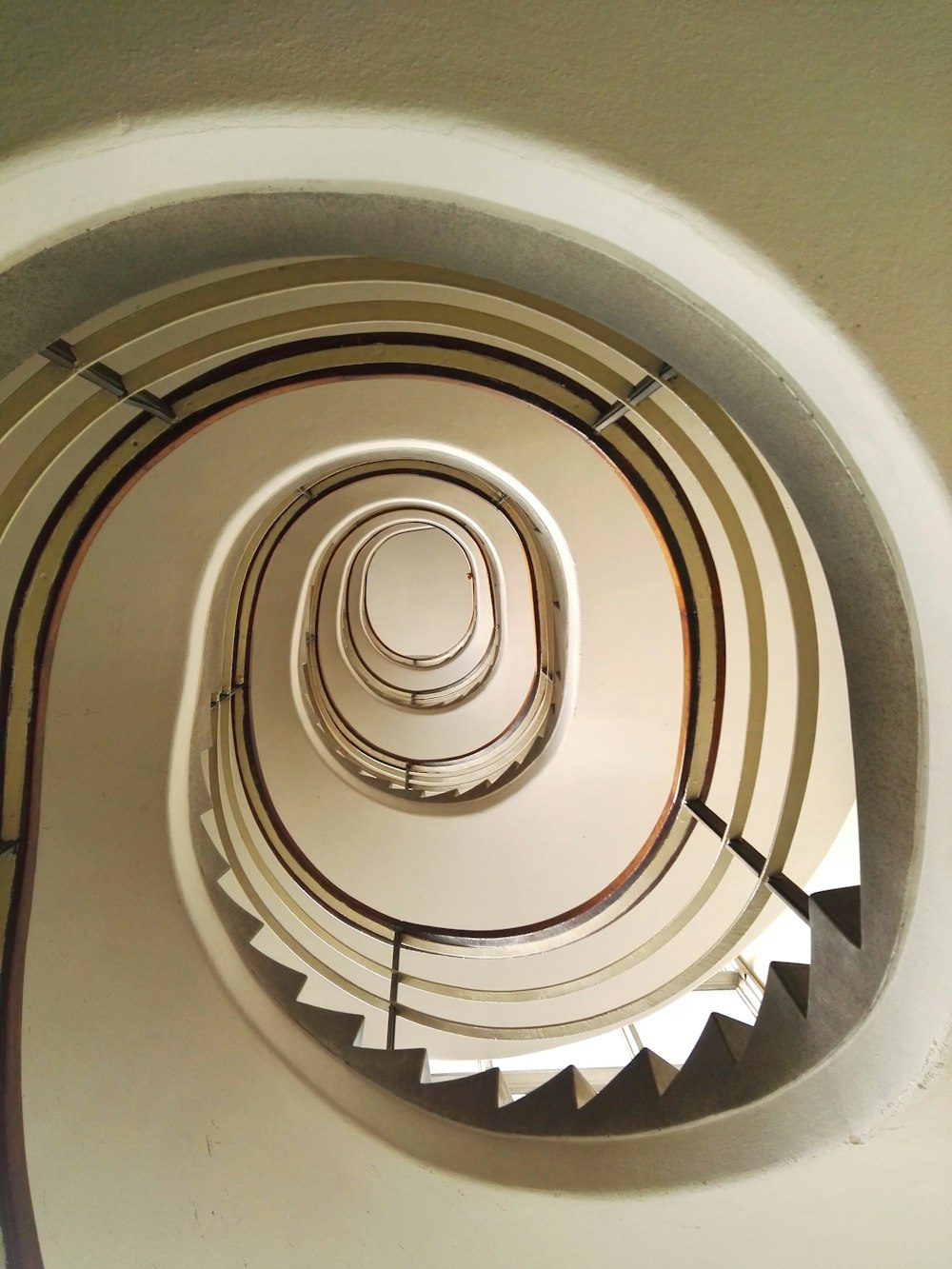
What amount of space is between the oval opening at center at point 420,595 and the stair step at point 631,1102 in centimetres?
646

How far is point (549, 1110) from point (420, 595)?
6.92 meters

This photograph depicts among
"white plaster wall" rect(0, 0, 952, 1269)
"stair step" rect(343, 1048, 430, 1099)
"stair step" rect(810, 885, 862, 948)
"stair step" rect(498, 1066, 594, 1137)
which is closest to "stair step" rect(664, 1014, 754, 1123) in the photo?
"stair step" rect(498, 1066, 594, 1137)

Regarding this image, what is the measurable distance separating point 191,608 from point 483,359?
5.42 ft

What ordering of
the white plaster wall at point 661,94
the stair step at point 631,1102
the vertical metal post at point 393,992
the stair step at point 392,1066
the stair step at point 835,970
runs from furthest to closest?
the vertical metal post at point 393,992
the stair step at point 392,1066
the stair step at point 631,1102
the stair step at point 835,970
the white plaster wall at point 661,94

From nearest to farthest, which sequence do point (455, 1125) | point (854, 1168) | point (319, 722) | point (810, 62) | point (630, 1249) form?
point (810, 62)
point (854, 1168)
point (630, 1249)
point (455, 1125)
point (319, 722)

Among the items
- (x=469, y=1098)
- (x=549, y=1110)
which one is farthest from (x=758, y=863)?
(x=469, y=1098)

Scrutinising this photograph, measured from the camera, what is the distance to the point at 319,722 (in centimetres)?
555

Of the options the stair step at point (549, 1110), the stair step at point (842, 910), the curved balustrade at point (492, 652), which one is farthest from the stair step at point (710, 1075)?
the stair step at point (842, 910)

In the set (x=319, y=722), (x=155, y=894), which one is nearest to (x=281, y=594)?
(x=319, y=722)

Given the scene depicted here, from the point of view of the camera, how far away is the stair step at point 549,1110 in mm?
1950

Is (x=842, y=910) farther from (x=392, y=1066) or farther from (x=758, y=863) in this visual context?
(x=392, y=1066)

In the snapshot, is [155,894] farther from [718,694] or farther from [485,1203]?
[718,694]

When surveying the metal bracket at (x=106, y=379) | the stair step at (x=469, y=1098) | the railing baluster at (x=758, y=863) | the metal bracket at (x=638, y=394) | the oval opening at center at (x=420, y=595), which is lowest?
the stair step at (x=469, y=1098)

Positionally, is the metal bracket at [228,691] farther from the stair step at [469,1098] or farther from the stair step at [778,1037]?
the stair step at [778,1037]
